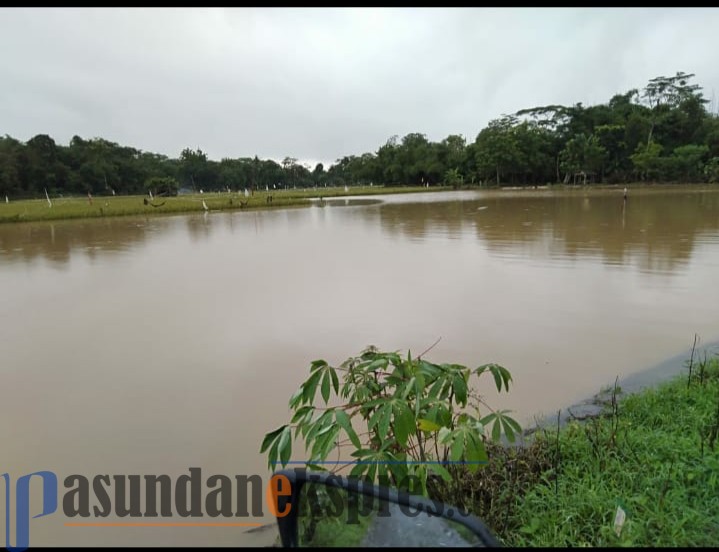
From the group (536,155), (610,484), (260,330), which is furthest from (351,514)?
(536,155)

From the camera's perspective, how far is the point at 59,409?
2.84m

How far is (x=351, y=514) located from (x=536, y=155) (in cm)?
4497

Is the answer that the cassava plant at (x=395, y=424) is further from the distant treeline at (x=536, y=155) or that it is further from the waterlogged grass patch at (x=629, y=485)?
the distant treeline at (x=536, y=155)

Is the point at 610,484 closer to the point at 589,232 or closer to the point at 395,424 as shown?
the point at 395,424

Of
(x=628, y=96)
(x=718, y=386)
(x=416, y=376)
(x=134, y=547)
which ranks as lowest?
(x=134, y=547)

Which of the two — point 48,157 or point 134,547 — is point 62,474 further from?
point 48,157

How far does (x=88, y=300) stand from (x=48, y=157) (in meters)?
43.8

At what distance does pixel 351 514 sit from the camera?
3.88 feet

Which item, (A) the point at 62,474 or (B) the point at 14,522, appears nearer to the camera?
(B) the point at 14,522

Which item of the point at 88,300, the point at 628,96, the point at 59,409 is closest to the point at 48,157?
the point at 88,300

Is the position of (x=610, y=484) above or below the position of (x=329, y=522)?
below

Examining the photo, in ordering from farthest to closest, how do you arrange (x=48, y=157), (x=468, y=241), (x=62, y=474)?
(x=48, y=157) < (x=468, y=241) < (x=62, y=474)

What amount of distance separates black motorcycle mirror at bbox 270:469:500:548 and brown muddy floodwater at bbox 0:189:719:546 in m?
0.70

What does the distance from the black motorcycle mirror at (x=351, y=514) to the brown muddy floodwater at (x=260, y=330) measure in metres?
0.70
